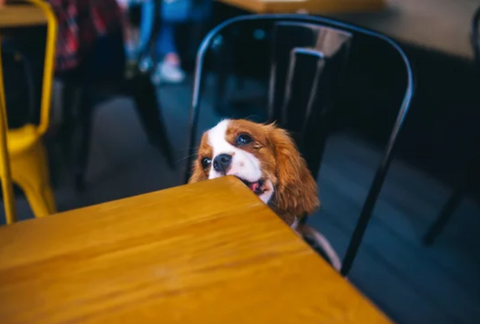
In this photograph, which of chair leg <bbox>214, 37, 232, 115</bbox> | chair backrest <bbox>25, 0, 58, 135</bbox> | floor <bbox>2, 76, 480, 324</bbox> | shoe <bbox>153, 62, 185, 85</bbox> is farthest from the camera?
shoe <bbox>153, 62, 185, 85</bbox>

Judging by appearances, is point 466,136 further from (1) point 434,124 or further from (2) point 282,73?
(2) point 282,73

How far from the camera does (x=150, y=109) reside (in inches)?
73.7

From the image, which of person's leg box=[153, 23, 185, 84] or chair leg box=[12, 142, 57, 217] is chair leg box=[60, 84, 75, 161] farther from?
person's leg box=[153, 23, 185, 84]

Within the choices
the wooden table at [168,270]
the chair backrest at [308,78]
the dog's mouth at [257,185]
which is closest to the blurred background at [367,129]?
the chair backrest at [308,78]

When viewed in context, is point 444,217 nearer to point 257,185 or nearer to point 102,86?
point 257,185

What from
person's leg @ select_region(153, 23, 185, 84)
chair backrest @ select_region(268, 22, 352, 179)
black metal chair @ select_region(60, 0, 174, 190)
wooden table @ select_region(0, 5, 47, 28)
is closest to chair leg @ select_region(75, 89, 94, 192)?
black metal chair @ select_region(60, 0, 174, 190)

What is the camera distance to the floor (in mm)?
1323

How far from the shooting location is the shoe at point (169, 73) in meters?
3.16

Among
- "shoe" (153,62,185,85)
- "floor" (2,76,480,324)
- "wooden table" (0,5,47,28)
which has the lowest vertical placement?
"shoe" (153,62,185,85)

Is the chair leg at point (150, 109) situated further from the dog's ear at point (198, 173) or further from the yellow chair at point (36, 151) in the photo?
the dog's ear at point (198, 173)

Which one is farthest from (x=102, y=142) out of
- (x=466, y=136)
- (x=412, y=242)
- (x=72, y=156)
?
(x=466, y=136)

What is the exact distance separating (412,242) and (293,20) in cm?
115

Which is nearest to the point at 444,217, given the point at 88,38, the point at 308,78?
the point at 308,78

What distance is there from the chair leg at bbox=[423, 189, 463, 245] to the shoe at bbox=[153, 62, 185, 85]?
7.06ft
